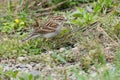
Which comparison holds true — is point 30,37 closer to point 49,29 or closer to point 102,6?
point 49,29

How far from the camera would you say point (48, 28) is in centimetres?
812

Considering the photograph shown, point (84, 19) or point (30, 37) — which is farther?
point (84, 19)

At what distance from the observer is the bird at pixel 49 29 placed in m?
7.96

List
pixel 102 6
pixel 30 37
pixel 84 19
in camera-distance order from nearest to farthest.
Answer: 1. pixel 30 37
2. pixel 84 19
3. pixel 102 6

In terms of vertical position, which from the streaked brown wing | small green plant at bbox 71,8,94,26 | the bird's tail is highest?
small green plant at bbox 71,8,94,26

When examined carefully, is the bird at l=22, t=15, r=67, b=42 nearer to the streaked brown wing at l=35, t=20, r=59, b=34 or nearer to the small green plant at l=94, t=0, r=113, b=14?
the streaked brown wing at l=35, t=20, r=59, b=34

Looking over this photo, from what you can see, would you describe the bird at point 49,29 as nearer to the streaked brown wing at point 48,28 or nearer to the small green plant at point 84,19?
the streaked brown wing at point 48,28

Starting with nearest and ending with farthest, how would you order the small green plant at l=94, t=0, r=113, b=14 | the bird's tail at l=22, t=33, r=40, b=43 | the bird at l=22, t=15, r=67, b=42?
the bird's tail at l=22, t=33, r=40, b=43, the bird at l=22, t=15, r=67, b=42, the small green plant at l=94, t=0, r=113, b=14

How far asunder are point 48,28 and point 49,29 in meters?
0.02

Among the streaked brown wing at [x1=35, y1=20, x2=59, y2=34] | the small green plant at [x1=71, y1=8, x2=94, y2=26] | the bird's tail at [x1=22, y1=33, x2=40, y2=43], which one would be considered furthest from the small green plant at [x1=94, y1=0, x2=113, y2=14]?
the bird's tail at [x1=22, y1=33, x2=40, y2=43]

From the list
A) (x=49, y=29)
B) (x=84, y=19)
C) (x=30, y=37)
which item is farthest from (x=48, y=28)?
(x=84, y=19)

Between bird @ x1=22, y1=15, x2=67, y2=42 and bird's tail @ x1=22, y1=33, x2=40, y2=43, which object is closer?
bird's tail @ x1=22, y1=33, x2=40, y2=43

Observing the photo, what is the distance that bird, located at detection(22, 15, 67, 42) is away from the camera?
796cm

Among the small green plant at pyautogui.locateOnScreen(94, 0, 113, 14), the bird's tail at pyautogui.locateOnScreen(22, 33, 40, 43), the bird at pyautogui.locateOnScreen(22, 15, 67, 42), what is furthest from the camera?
the small green plant at pyautogui.locateOnScreen(94, 0, 113, 14)
